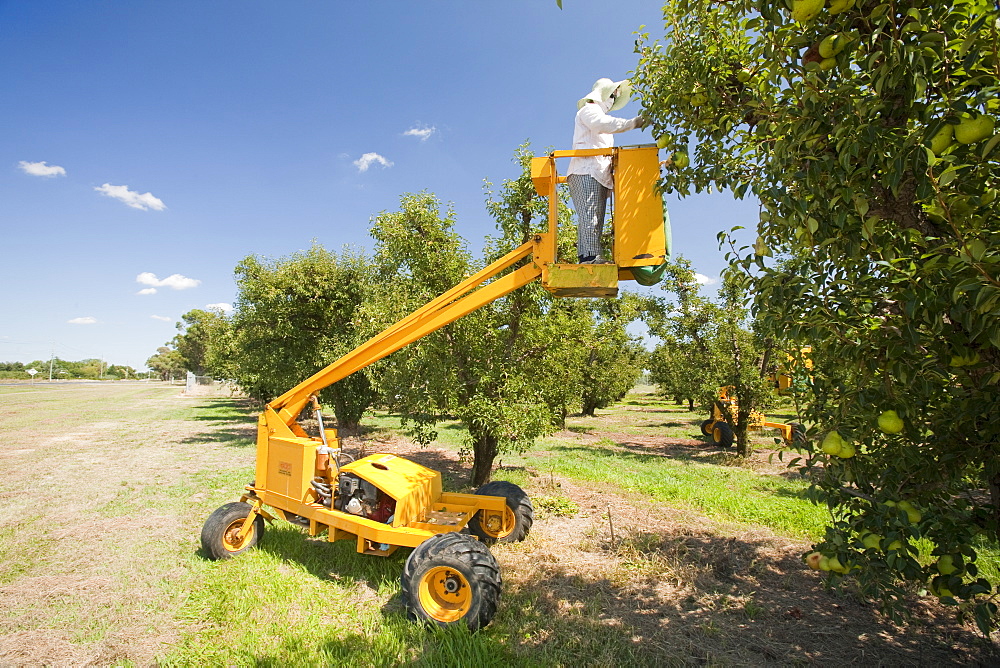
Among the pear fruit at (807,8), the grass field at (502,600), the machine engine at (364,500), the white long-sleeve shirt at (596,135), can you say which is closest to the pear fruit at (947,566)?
the grass field at (502,600)

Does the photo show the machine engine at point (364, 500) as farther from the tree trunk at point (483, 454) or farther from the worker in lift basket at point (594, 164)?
the tree trunk at point (483, 454)

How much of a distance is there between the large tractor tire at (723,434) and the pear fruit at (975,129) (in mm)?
17277

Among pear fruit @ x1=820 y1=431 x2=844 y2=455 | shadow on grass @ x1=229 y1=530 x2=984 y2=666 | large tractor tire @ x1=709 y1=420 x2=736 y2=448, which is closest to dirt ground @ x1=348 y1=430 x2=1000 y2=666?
shadow on grass @ x1=229 y1=530 x2=984 y2=666

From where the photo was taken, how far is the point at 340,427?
18703mm

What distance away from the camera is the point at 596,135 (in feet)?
14.1

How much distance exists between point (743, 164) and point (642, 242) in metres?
0.87

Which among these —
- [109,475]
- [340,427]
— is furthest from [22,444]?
[340,427]

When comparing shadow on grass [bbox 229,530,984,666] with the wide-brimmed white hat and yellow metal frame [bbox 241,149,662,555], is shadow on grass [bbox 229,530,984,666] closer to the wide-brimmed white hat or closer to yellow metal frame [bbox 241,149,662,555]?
yellow metal frame [bbox 241,149,662,555]

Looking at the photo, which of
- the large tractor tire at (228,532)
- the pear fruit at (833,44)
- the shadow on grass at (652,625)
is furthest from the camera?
the large tractor tire at (228,532)

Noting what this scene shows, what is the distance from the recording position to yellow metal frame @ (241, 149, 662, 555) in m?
4.32

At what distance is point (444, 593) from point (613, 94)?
182 inches

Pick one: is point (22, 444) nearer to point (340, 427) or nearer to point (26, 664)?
point (340, 427)

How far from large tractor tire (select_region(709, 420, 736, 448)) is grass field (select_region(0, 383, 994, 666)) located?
8.00 meters

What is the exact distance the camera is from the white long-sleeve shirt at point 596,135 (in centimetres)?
421
